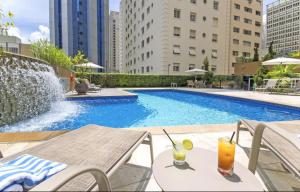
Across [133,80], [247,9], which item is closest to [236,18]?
[247,9]

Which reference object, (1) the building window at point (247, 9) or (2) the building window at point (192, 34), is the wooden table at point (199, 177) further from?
(1) the building window at point (247, 9)

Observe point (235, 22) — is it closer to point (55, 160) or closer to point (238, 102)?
point (238, 102)

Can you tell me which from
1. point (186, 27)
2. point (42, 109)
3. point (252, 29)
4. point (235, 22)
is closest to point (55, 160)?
point (42, 109)

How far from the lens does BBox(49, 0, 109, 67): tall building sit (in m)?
68.4

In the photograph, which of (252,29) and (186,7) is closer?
(186,7)

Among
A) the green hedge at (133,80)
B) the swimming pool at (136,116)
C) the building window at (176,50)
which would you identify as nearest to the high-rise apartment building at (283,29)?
the building window at (176,50)

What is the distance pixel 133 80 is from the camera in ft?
72.0

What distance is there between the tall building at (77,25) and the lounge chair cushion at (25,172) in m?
72.4

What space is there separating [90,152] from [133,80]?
20.0 meters

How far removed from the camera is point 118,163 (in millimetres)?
1869

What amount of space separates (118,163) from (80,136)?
0.86 meters

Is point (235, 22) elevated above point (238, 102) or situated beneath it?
elevated above

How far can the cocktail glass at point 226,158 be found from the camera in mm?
1502

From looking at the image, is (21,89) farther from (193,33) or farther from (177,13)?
(193,33)
